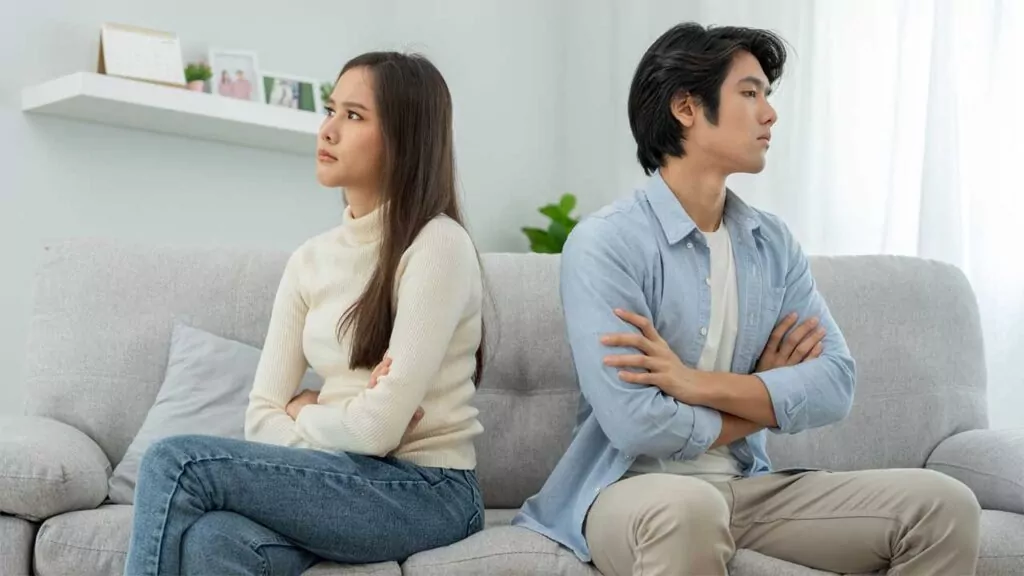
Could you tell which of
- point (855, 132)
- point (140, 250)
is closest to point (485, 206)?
point (855, 132)

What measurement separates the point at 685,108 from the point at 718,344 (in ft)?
1.42

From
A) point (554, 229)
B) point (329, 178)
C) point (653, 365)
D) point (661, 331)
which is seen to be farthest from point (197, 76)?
point (653, 365)

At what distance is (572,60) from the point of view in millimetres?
4812

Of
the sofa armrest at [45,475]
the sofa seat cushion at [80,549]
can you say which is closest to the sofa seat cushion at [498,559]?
the sofa seat cushion at [80,549]

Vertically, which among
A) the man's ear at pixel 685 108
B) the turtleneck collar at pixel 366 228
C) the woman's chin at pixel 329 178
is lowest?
the turtleneck collar at pixel 366 228

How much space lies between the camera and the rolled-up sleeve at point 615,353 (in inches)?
68.8

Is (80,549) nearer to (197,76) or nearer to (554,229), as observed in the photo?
(197,76)

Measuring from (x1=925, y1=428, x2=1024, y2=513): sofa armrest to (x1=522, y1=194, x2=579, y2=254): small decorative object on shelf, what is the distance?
227cm

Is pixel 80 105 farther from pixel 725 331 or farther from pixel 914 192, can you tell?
pixel 914 192

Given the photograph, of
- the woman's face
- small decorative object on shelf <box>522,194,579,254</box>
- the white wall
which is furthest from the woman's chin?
small decorative object on shelf <box>522,194,579,254</box>

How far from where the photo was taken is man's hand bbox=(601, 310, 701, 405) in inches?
69.6

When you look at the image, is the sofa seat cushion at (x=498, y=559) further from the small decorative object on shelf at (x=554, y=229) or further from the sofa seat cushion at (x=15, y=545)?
the small decorative object on shelf at (x=554, y=229)

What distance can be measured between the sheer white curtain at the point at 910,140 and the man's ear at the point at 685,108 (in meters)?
1.57

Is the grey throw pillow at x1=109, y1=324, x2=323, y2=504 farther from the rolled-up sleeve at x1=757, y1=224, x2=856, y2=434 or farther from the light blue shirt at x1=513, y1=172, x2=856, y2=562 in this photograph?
the rolled-up sleeve at x1=757, y1=224, x2=856, y2=434
